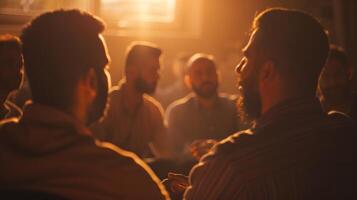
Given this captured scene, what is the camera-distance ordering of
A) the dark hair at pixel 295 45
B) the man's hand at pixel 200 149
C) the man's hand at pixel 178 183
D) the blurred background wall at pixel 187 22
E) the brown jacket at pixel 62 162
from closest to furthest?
the brown jacket at pixel 62 162 → the dark hair at pixel 295 45 → the man's hand at pixel 178 183 → the man's hand at pixel 200 149 → the blurred background wall at pixel 187 22

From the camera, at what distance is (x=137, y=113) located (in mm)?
4766

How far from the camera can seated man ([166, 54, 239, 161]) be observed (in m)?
5.14

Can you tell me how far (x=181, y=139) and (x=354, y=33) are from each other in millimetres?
2932

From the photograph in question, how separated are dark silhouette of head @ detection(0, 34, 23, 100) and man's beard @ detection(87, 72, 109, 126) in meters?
1.62

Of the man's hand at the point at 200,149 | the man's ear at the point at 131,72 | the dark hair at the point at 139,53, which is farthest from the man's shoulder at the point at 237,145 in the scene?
the dark hair at the point at 139,53

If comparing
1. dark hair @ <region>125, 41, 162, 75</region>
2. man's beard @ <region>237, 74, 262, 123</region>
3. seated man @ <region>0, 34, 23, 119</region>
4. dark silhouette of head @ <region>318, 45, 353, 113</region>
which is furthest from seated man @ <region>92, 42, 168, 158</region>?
man's beard @ <region>237, 74, 262, 123</region>

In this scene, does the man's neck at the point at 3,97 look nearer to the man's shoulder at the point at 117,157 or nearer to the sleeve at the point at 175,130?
the man's shoulder at the point at 117,157

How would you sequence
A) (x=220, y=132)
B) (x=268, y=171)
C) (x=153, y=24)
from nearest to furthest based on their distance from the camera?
(x=268, y=171) < (x=220, y=132) < (x=153, y=24)

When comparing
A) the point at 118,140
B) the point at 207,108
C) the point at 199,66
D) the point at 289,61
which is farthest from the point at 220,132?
the point at 289,61

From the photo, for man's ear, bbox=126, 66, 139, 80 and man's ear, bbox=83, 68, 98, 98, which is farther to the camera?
man's ear, bbox=126, 66, 139, 80

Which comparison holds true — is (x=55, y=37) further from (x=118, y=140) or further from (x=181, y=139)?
(x=181, y=139)

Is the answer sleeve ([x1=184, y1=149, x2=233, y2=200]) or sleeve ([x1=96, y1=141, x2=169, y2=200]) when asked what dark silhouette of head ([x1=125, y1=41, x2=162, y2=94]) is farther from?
sleeve ([x1=96, y1=141, x2=169, y2=200])

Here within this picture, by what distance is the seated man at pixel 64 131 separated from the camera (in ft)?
4.73

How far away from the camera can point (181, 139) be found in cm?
513
